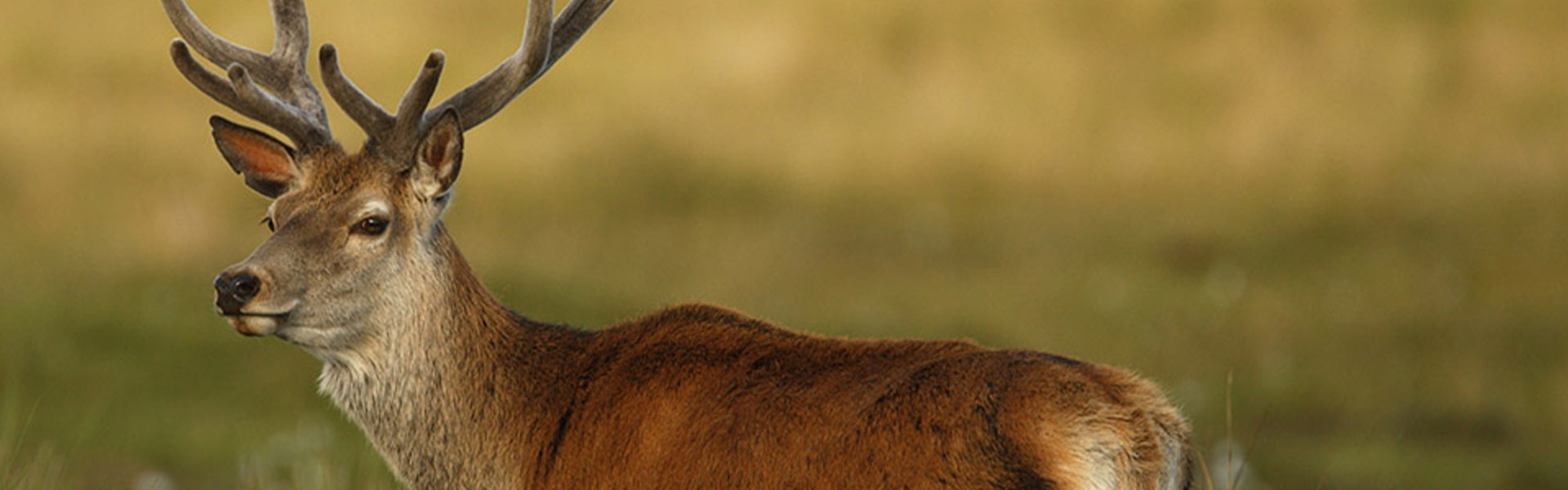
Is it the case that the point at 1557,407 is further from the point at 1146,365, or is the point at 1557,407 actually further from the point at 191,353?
the point at 191,353

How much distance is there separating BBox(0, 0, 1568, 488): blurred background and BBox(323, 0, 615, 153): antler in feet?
16.3

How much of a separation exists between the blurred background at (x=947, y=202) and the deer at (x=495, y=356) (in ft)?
17.0

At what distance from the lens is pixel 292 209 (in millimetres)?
5934

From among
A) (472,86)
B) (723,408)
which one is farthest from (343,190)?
(723,408)

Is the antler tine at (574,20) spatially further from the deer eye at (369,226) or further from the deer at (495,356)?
the deer eye at (369,226)

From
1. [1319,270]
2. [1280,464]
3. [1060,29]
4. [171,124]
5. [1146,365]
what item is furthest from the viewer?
[1060,29]

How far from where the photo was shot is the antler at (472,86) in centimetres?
597

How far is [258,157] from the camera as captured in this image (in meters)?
6.16

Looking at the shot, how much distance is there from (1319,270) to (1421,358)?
1.40 m

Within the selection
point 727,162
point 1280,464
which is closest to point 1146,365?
point 1280,464

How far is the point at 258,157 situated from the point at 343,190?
1.31 ft

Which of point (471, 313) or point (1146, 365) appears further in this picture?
point (1146, 365)

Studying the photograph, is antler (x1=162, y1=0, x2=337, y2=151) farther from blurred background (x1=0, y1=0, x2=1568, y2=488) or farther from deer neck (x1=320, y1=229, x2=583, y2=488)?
blurred background (x1=0, y1=0, x2=1568, y2=488)

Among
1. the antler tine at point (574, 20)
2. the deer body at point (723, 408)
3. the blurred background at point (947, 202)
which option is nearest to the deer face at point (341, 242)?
the deer body at point (723, 408)
